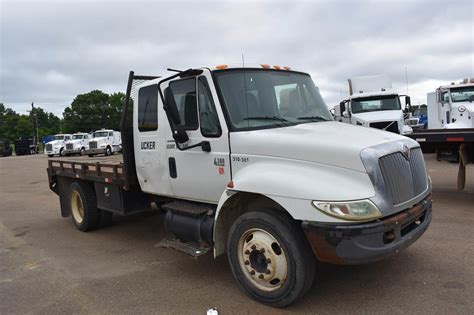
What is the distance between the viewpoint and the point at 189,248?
4.62 m

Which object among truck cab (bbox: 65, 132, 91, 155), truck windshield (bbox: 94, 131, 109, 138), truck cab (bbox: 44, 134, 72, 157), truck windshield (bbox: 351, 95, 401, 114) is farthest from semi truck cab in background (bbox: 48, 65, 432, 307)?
truck cab (bbox: 44, 134, 72, 157)

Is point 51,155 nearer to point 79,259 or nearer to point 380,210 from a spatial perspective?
point 79,259

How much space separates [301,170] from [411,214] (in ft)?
3.68

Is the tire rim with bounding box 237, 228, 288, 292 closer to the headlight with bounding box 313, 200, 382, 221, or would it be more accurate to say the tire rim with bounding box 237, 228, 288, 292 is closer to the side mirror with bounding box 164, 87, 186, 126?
the headlight with bounding box 313, 200, 382, 221

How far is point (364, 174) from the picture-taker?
11.2ft

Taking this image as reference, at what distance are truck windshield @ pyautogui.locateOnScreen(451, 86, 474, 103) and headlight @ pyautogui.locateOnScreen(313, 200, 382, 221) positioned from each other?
12.5m

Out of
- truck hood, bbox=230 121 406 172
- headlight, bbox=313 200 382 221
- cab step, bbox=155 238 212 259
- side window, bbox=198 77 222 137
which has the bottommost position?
cab step, bbox=155 238 212 259

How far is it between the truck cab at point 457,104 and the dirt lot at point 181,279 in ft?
24.6

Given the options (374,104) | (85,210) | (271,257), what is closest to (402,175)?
(271,257)

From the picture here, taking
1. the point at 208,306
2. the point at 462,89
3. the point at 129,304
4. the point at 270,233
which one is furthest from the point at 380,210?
the point at 462,89

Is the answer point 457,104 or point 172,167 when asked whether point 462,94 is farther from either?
point 172,167

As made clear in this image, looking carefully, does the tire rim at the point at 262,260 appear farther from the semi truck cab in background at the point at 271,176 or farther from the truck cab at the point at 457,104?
the truck cab at the point at 457,104

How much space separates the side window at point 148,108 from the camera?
205 inches

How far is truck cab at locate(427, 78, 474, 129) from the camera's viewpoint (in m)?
13.3
